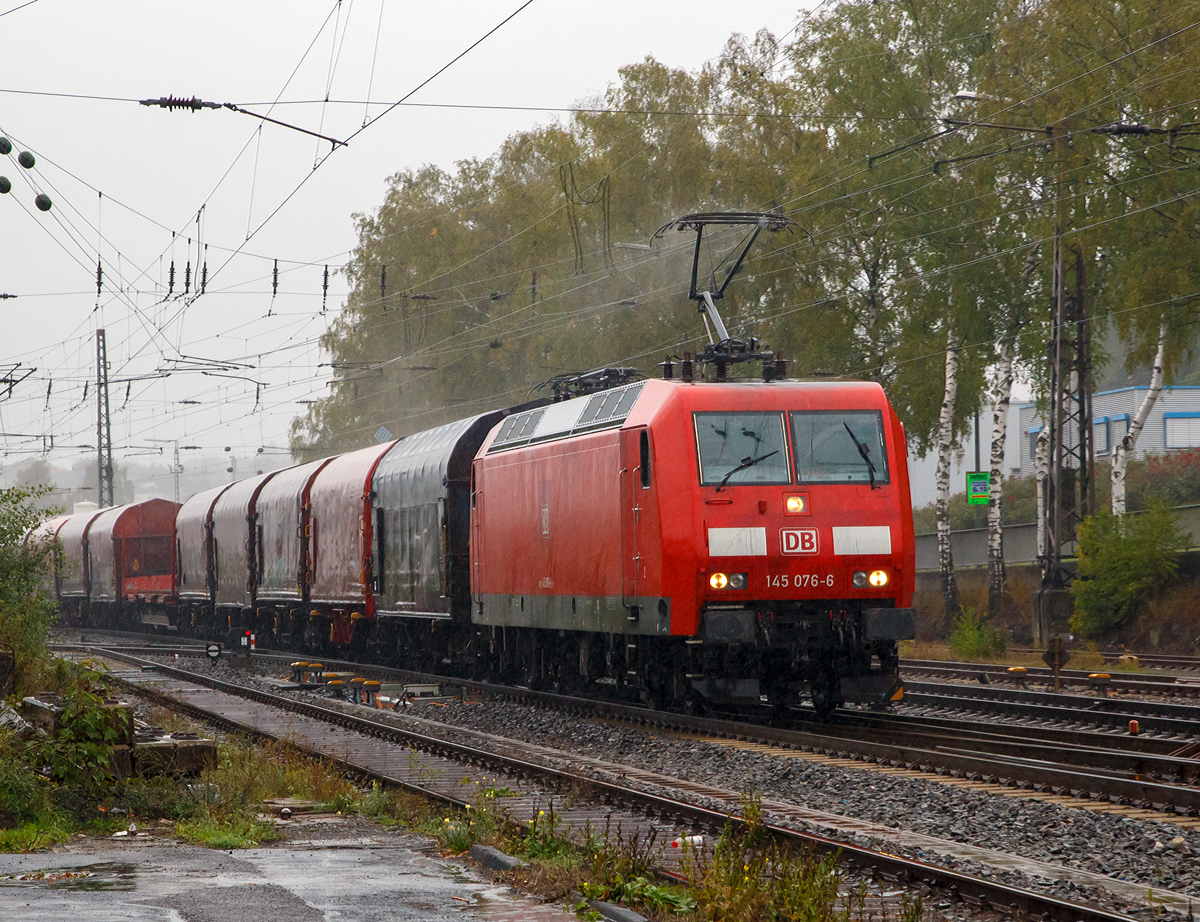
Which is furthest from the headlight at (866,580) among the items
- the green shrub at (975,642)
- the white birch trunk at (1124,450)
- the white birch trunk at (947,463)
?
the white birch trunk at (1124,450)

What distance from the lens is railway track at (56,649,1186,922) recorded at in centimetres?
737

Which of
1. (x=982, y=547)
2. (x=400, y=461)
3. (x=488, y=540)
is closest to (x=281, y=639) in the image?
(x=400, y=461)

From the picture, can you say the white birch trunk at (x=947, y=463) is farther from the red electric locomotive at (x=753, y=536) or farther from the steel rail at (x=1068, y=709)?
the red electric locomotive at (x=753, y=536)

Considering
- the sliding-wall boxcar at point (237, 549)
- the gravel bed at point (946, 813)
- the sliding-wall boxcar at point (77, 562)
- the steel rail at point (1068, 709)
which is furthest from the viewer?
the sliding-wall boxcar at point (77, 562)

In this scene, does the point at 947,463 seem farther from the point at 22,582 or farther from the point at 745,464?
the point at 745,464

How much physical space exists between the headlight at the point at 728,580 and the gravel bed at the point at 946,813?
4.80 feet

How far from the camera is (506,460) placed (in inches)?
758

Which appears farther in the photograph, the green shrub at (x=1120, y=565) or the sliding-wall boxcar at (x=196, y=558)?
the sliding-wall boxcar at (x=196, y=558)

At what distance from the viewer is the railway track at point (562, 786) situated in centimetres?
737

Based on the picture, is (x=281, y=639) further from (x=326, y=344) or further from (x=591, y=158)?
(x=326, y=344)

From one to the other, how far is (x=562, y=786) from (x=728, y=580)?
353cm

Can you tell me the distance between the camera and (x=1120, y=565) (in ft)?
89.2

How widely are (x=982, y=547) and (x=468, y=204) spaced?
25233 mm

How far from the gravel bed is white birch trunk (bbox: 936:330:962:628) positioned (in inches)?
720
